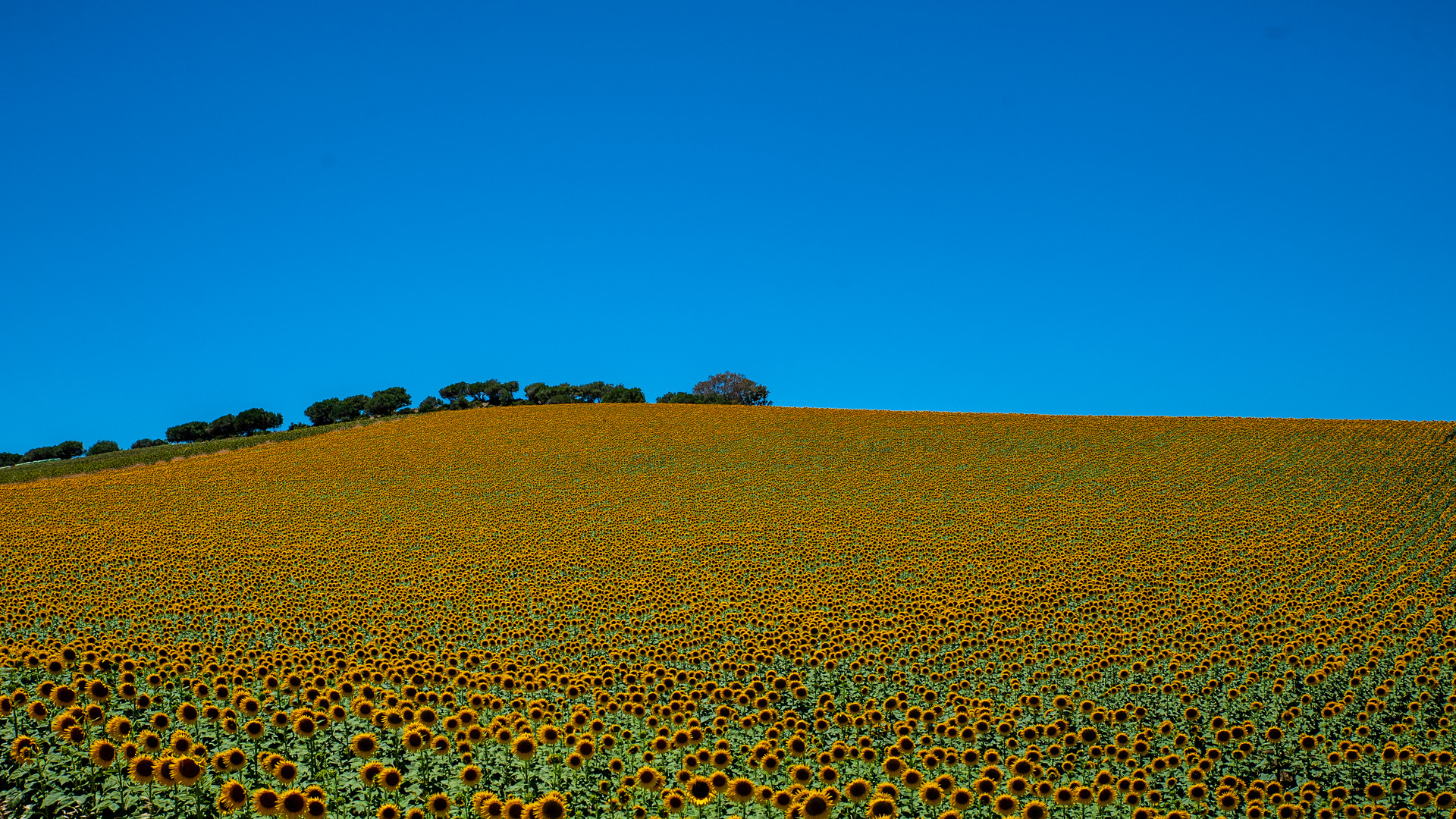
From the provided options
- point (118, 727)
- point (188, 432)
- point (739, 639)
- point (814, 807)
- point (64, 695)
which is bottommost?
point (814, 807)

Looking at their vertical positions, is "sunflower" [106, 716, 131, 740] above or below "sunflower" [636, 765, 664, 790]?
above

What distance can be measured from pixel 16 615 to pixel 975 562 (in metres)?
24.4

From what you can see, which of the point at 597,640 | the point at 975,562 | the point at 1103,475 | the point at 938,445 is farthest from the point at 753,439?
the point at 597,640

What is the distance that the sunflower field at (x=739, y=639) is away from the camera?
9367mm

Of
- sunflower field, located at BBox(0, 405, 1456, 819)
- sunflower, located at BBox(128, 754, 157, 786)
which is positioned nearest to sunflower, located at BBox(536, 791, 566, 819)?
sunflower field, located at BBox(0, 405, 1456, 819)

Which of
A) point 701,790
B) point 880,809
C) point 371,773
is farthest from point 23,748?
point 880,809

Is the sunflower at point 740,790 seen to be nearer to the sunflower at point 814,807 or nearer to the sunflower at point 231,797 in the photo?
the sunflower at point 814,807

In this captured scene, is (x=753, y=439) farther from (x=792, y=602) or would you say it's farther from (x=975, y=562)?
(x=792, y=602)

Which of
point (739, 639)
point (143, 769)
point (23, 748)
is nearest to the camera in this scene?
point (143, 769)

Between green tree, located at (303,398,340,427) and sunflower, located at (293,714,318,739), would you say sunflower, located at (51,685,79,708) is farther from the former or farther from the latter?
green tree, located at (303,398,340,427)

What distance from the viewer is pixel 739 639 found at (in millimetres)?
18062

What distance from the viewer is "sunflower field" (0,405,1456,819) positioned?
30.7ft

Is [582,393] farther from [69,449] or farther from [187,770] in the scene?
[187,770]

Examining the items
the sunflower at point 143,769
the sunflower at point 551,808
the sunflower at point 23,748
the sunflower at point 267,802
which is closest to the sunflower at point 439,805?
the sunflower at point 551,808
